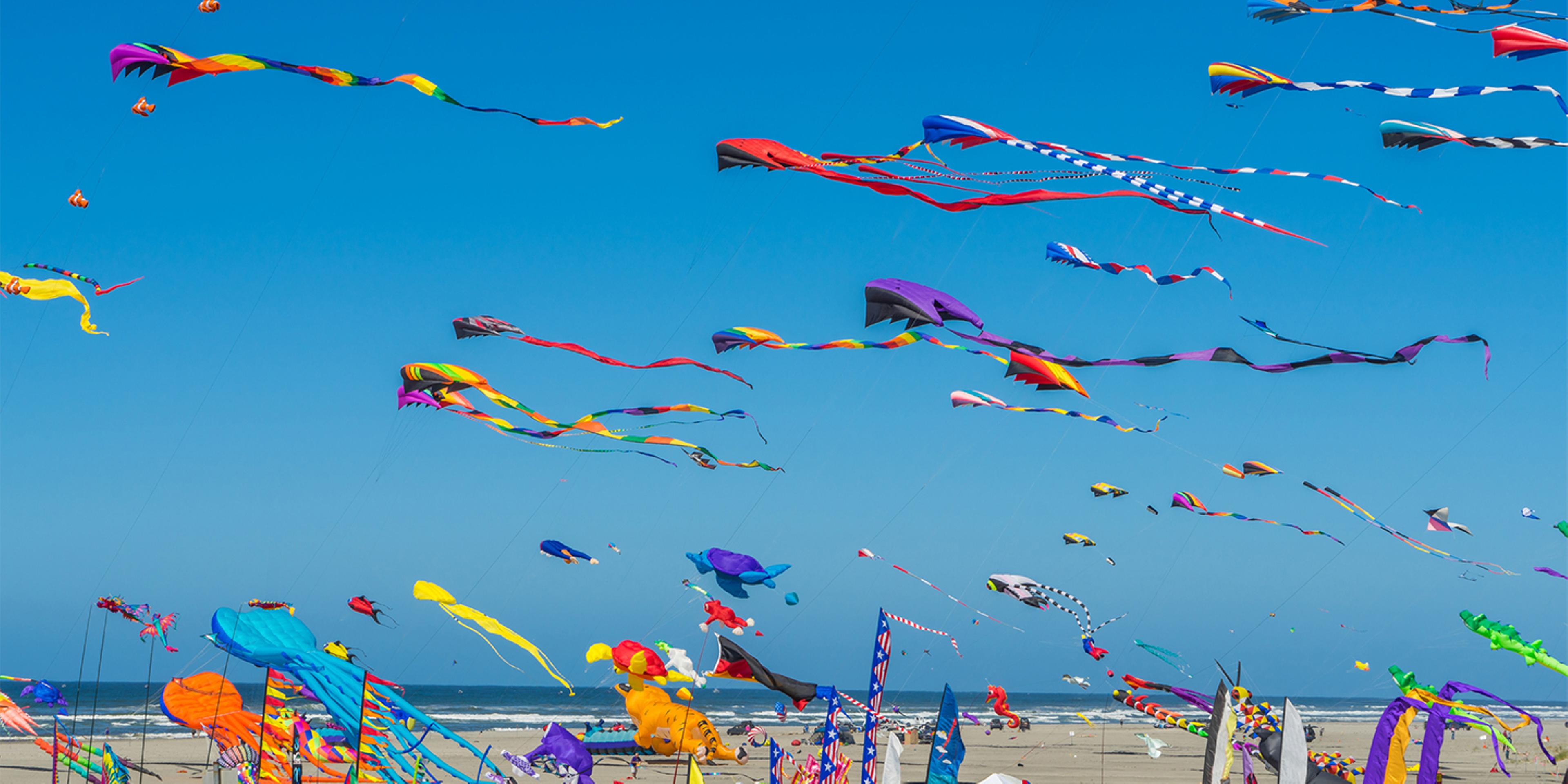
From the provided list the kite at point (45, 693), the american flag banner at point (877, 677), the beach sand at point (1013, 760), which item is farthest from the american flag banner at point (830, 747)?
the kite at point (45, 693)

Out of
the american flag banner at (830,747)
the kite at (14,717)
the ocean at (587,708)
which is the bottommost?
the american flag banner at (830,747)

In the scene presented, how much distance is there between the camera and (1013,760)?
104ft

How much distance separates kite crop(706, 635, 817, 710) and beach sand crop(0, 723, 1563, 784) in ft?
29.5

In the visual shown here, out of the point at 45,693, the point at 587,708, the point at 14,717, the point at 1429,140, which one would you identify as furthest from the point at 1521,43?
the point at 587,708

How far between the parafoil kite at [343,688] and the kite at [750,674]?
3.22 metres

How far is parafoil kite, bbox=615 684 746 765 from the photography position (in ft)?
45.9

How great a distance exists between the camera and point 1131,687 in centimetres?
2548

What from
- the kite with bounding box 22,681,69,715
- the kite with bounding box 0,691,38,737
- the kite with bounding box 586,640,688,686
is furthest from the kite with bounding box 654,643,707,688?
the kite with bounding box 22,681,69,715

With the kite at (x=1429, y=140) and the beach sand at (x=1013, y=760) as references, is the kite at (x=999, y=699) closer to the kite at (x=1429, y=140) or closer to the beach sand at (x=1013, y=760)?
the beach sand at (x=1013, y=760)

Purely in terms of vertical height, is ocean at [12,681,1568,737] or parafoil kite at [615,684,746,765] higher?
ocean at [12,681,1568,737]

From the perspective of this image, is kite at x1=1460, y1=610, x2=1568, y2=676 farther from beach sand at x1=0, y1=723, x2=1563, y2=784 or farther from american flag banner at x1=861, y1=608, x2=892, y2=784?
beach sand at x1=0, y1=723, x2=1563, y2=784

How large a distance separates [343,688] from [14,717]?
5.55 meters

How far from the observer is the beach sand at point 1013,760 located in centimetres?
2600

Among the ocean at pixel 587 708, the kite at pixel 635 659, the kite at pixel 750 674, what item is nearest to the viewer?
the kite at pixel 750 674
